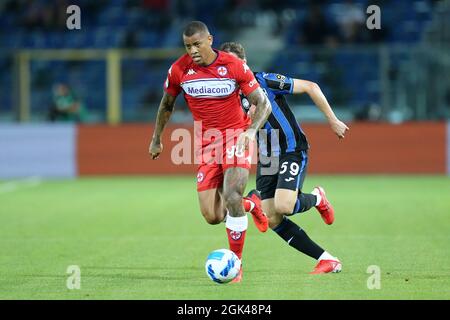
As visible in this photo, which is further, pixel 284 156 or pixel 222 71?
pixel 284 156

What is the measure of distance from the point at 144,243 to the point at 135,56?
1126 centimetres

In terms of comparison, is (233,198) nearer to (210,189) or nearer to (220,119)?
(210,189)

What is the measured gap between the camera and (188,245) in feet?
36.4

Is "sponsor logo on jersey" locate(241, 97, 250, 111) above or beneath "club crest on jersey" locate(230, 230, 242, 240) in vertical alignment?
above

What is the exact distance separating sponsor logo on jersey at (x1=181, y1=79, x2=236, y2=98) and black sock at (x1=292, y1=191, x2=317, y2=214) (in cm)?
130

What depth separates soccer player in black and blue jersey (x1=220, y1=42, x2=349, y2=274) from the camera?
9172 millimetres

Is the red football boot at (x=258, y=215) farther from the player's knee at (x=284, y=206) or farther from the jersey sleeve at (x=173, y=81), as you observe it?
the jersey sleeve at (x=173, y=81)

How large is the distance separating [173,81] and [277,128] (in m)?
1.13
